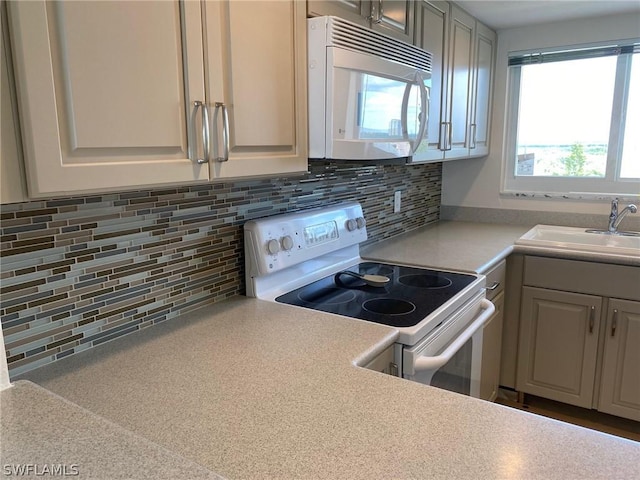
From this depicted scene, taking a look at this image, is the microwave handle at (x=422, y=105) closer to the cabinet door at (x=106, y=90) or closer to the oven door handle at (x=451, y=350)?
the oven door handle at (x=451, y=350)

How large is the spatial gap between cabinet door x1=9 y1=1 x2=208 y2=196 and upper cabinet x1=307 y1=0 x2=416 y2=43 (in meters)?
0.52

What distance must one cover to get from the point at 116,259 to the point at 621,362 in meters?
2.27

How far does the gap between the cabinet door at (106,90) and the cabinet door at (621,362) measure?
82.2 inches

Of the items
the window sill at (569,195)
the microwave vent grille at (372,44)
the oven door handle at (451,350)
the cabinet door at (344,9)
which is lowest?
the oven door handle at (451,350)

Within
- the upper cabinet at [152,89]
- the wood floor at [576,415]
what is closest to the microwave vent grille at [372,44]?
the upper cabinet at [152,89]

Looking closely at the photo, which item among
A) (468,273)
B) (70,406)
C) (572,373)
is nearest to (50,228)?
(70,406)

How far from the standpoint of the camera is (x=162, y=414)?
88 cm

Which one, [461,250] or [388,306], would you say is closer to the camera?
[388,306]

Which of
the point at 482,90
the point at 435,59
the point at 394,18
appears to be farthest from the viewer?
the point at 482,90

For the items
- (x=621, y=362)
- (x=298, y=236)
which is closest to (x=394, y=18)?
(x=298, y=236)

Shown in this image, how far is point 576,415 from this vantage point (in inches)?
97.0

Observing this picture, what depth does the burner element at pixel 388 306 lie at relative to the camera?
4.80 ft

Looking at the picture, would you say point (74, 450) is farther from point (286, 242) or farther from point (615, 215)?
point (615, 215)

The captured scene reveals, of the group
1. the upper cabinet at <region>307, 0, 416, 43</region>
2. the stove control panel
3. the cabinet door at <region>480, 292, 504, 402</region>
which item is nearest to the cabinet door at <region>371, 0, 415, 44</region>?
the upper cabinet at <region>307, 0, 416, 43</region>
